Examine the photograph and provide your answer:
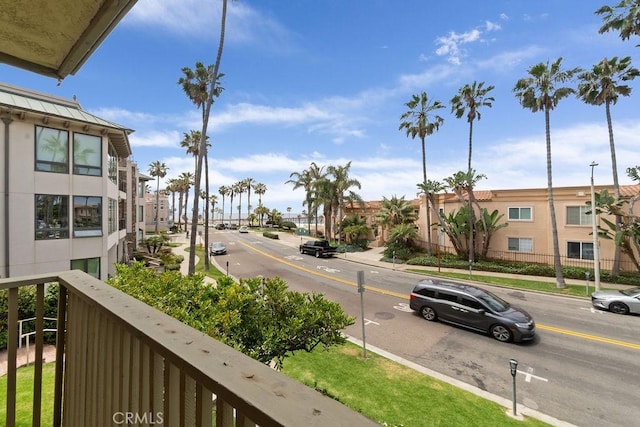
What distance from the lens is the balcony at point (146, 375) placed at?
2.69 ft

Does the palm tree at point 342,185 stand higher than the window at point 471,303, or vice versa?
the palm tree at point 342,185

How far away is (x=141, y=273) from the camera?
7059mm

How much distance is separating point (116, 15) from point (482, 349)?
12.9 m

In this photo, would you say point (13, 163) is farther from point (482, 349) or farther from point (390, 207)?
point (390, 207)

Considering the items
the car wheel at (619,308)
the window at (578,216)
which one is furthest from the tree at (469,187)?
the car wheel at (619,308)

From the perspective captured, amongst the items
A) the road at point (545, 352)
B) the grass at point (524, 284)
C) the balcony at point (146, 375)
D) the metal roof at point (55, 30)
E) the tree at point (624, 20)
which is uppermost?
the tree at point (624, 20)

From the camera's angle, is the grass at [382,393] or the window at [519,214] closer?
the grass at [382,393]

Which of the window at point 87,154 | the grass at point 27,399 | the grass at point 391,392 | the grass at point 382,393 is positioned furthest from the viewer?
the window at point 87,154

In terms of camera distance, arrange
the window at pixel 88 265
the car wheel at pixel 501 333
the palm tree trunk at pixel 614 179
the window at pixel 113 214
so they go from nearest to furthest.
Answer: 1. the car wheel at pixel 501 333
2. the window at pixel 88 265
3. the window at pixel 113 214
4. the palm tree trunk at pixel 614 179

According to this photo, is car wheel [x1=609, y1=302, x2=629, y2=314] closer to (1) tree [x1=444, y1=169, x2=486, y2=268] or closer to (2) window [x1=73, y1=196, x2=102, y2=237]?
(1) tree [x1=444, y1=169, x2=486, y2=268]

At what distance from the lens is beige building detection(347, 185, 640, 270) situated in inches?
889

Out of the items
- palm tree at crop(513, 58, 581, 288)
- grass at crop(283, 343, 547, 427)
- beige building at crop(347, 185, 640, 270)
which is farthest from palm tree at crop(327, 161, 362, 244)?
grass at crop(283, 343, 547, 427)

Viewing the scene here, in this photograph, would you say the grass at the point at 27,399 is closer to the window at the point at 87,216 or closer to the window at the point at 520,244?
the window at the point at 87,216

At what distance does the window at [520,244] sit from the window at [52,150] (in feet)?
104
